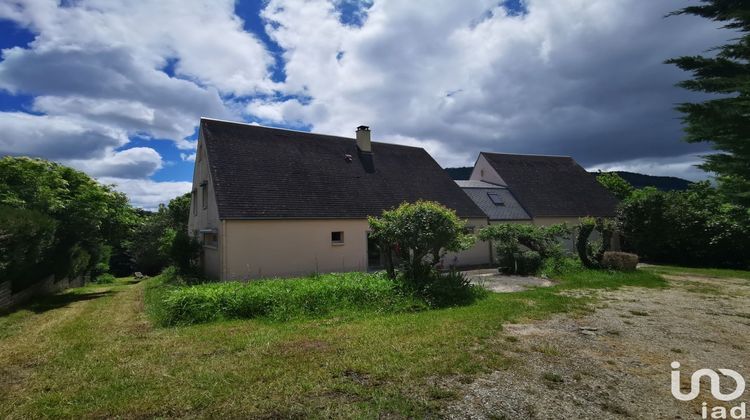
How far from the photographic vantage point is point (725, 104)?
6723 mm

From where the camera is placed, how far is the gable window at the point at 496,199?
923 inches

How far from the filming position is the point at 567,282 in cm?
1297

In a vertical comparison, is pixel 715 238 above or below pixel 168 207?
below

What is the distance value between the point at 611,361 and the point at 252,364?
16.1ft

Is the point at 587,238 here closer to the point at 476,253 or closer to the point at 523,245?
the point at 523,245

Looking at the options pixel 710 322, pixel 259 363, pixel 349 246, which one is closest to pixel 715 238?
pixel 710 322

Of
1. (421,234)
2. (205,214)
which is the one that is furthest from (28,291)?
(421,234)

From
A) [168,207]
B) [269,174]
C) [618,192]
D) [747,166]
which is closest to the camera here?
[747,166]

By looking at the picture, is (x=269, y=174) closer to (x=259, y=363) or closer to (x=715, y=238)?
(x=259, y=363)

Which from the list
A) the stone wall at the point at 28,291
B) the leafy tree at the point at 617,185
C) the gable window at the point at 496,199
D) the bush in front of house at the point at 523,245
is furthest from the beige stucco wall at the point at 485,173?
the stone wall at the point at 28,291

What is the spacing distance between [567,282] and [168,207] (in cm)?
Result: 3041

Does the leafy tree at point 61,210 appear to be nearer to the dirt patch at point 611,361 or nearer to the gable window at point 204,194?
the gable window at point 204,194

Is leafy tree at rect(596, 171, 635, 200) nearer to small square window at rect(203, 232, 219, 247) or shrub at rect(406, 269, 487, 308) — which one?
shrub at rect(406, 269, 487, 308)

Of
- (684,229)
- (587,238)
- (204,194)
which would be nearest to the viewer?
(587,238)
